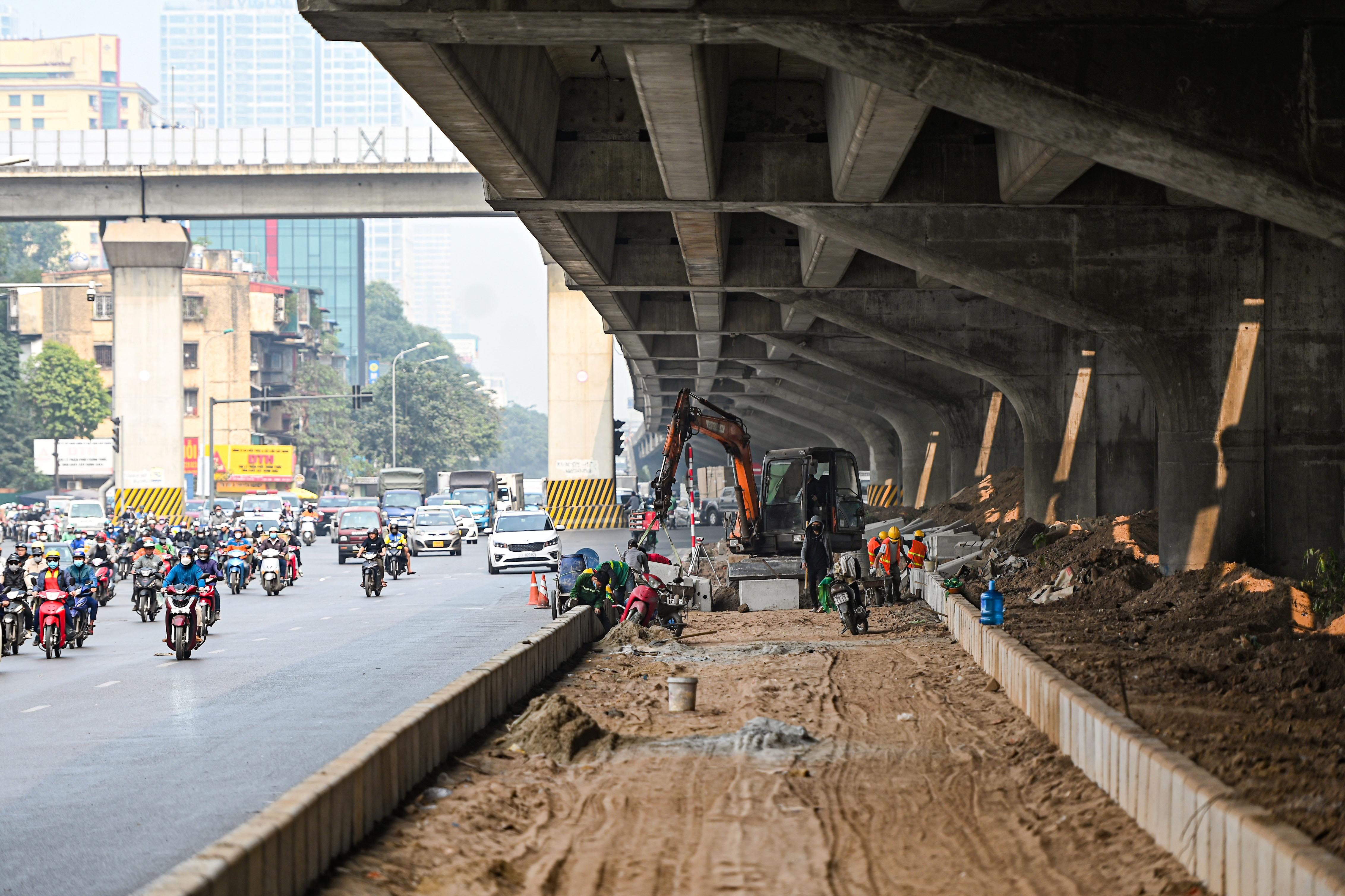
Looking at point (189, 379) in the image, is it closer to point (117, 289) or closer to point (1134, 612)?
point (117, 289)

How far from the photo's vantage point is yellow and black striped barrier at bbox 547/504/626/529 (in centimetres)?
5756

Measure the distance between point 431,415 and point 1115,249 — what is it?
10461cm

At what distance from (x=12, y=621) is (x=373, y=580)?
11.2 metres

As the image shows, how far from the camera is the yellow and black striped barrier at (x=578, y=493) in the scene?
57469mm

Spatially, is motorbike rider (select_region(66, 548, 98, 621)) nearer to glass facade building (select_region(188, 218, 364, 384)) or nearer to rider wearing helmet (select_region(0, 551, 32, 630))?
rider wearing helmet (select_region(0, 551, 32, 630))

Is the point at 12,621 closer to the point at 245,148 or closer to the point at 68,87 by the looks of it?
the point at 245,148

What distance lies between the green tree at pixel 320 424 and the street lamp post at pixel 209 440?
13.5 meters

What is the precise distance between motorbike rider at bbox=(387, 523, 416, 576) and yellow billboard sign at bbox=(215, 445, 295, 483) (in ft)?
204

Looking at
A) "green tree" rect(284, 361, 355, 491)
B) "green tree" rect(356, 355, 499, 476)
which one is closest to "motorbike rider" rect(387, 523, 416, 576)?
"green tree" rect(284, 361, 355, 491)

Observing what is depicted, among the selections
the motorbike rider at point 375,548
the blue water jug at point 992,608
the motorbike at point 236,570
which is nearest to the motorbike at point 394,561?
the motorbike rider at point 375,548

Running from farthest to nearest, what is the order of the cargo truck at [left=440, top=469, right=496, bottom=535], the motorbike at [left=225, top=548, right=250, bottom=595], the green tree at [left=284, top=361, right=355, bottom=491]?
the green tree at [left=284, top=361, right=355, bottom=491], the cargo truck at [left=440, top=469, right=496, bottom=535], the motorbike at [left=225, top=548, right=250, bottom=595]

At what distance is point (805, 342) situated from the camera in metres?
41.3

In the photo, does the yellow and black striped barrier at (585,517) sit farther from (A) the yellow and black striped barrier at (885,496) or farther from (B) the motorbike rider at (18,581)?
(B) the motorbike rider at (18,581)

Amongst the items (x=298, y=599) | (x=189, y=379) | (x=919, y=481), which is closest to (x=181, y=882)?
(x=298, y=599)
